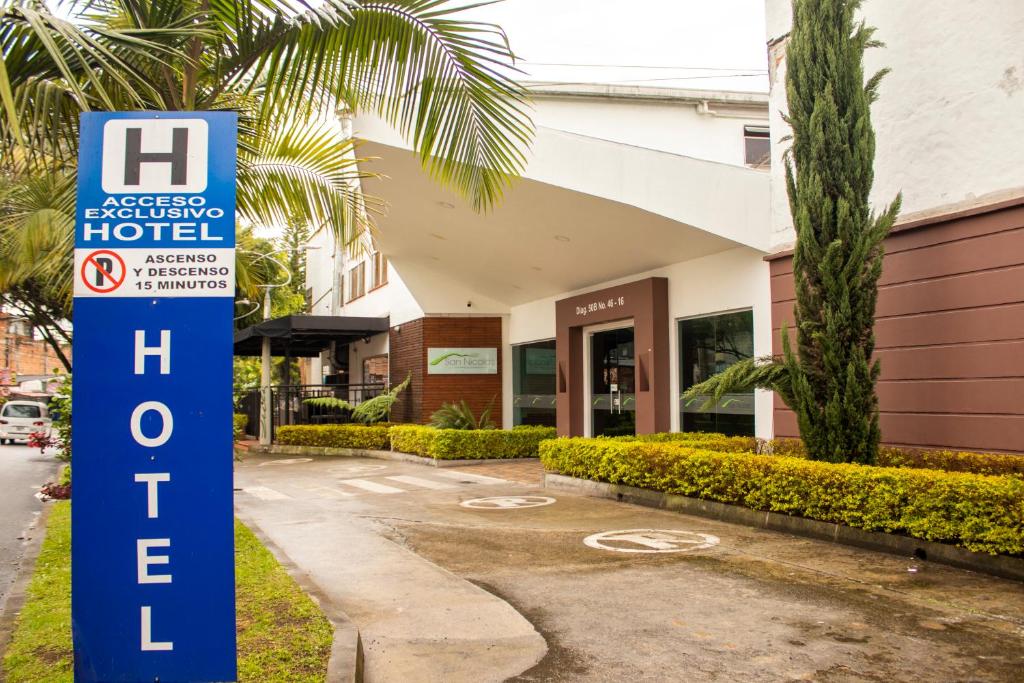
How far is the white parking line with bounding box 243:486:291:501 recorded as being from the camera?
12523 mm

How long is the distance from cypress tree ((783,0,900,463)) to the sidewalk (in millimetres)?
4494

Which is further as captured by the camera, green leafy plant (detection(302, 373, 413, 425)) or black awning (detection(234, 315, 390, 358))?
black awning (detection(234, 315, 390, 358))

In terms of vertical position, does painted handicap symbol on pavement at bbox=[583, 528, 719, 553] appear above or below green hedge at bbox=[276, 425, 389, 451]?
below

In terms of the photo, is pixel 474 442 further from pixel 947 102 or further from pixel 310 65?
pixel 310 65

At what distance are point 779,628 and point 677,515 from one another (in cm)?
444

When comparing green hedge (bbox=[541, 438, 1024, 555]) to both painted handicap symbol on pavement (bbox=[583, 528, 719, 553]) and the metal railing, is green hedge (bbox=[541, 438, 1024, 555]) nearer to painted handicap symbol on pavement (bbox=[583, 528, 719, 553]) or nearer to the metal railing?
painted handicap symbol on pavement (bbox=[583, 528, 719, 553])

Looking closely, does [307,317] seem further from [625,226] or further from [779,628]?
[779,628]

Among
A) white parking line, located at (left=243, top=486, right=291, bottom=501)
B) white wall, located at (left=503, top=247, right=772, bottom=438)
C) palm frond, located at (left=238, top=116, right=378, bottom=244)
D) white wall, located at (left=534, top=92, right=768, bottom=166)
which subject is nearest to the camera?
palm frond, located at (left=238, top=116, right=378, bottom=244)

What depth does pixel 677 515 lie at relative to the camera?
9648 mm

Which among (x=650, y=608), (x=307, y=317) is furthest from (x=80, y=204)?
(x=307, y=317)

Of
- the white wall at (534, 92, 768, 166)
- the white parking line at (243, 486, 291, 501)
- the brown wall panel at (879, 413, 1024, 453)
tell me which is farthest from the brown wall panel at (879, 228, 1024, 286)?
the white wall at (534, 92, 768, 166)

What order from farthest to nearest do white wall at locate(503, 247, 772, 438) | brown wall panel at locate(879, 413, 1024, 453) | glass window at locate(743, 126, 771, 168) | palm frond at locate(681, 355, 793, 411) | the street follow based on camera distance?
glass window at locate(743, 126, 771, 168) → white wall at locate(503, 247, 772, 438) → palm frond at locate(681, 355, 793, 411) → brown wall panel at locate(879, 413, 1024, 453) → the street

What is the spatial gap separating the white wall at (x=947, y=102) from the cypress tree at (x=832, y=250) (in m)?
0.87

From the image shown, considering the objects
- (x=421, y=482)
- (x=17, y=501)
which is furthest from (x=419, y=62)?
(x=17, y=501)
